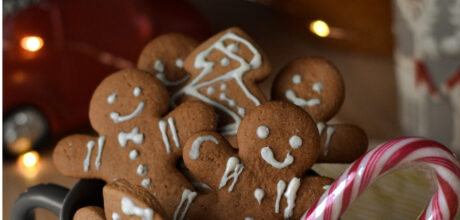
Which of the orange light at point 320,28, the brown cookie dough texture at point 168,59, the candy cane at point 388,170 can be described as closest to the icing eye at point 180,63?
the brown cookie dough texture at point 168,59

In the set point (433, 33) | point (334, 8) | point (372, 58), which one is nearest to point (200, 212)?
point (433, 33)

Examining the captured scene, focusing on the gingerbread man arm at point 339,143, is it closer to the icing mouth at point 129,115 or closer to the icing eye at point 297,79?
the icing eye at point 297,79

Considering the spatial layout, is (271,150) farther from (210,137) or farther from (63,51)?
(63,51)

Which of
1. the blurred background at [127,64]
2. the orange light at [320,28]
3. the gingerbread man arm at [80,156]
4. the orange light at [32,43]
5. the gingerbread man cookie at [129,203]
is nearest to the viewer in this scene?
the gingerbread man cookie at [129,203]

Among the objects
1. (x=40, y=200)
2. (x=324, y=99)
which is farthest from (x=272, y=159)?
(x=40, y=200)

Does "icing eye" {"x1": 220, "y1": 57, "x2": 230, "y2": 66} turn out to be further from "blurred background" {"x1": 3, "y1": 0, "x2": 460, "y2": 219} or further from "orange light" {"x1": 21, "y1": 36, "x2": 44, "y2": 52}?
"orange light" {"x1": 21, "y1": 36, "x2": 44, "y2": 52}

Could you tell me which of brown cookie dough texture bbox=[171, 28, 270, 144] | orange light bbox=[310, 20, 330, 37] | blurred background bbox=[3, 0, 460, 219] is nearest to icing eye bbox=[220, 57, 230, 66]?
brown cookie dough texture bbox=[171, 28, 270, 144]
